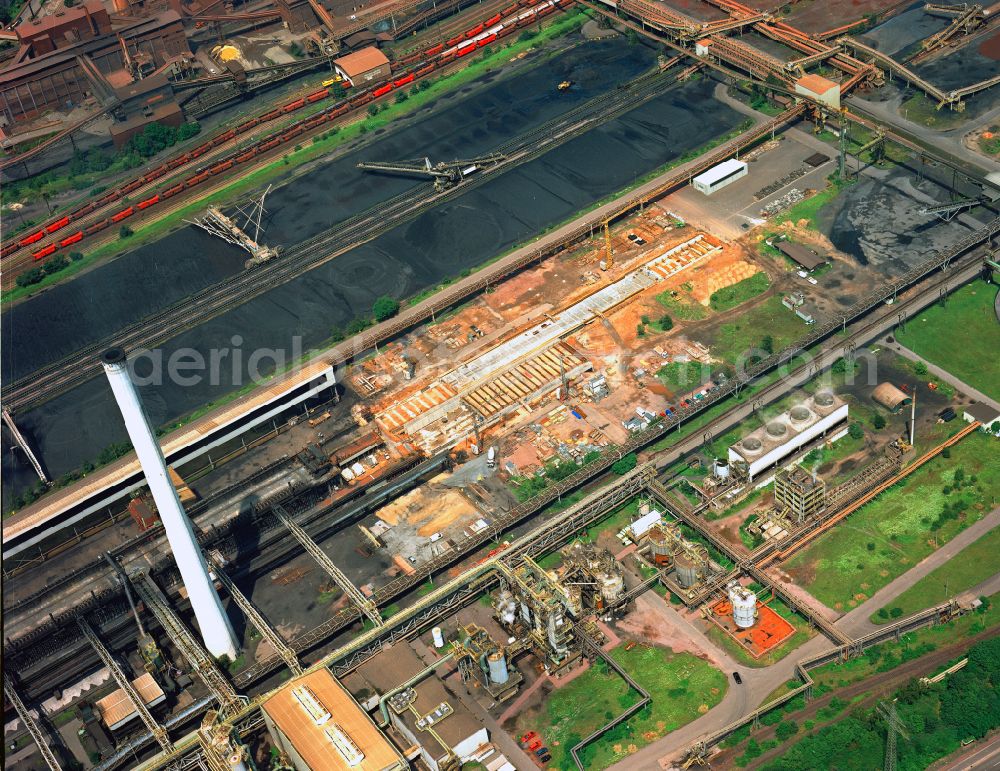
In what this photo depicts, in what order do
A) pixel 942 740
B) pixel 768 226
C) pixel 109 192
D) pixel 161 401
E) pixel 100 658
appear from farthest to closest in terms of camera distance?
pixel 109 192 → pixel 768 226 → pixel 161 401 → pixel 100 658 → pixel 942 740

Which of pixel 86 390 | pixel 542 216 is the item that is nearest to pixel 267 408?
pixel 86 390

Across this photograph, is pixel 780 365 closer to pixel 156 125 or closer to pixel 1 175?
pixel 156 125

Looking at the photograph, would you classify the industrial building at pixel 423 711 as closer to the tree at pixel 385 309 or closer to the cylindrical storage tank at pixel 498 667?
the cylindrical storage tank at pixel 498 667

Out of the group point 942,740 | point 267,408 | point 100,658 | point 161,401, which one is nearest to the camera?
point 942,740

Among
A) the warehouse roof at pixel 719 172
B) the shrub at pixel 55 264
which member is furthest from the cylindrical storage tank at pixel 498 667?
the shrub at pixel 55 264

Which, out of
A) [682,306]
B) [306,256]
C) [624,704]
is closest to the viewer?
[624,704]

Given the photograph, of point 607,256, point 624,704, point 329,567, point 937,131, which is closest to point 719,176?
point 607,256

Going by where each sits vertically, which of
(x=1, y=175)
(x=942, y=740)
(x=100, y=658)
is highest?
(x=1, y=175)

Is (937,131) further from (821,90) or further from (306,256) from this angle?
(306,256)
